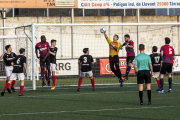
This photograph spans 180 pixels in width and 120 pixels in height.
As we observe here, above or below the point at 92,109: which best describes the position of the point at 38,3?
above

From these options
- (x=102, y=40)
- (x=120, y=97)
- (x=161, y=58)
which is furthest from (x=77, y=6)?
(x=120, y=97)

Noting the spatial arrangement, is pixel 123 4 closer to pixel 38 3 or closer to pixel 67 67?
pixel 38 3

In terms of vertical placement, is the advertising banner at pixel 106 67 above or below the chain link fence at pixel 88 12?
below

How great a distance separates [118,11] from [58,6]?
18.8 feet

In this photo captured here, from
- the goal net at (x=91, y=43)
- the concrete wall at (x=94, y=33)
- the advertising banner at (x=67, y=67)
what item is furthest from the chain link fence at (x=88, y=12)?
the advertising banner at (x=67, y=67)

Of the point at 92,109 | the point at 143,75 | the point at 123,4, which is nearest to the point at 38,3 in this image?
the point at 123,4

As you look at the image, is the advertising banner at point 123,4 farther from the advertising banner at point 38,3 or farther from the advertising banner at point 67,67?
the advertising banner at point 67,67

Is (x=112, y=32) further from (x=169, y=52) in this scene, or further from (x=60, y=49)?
(x=169, y=52)

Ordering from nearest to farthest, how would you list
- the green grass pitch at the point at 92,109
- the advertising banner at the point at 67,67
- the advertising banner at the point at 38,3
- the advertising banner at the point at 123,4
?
1. the green grass pitch at the point at 92,109
2. the advertising banner at the point at 67,67
3. the advertising banner at the point at 38,3
4. the advertising banner at the point at 123,4

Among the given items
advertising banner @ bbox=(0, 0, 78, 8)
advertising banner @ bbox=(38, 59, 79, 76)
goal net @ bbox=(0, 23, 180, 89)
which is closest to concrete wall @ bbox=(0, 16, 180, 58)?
goal net @ bbox=(0, 23, 180, 89)

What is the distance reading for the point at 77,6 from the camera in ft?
91.7

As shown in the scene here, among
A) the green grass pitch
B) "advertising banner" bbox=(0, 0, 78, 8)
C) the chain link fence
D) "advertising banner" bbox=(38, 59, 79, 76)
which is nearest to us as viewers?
the green grass pitch

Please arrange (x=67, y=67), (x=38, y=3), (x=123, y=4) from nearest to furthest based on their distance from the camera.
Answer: (x=67, y=67) → (x=38, y=3) → (x=123, y=4)

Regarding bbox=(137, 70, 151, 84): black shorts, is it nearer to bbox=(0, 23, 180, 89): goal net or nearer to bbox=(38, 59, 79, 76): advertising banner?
bbox=(0, 23, 180, 89): goal net
